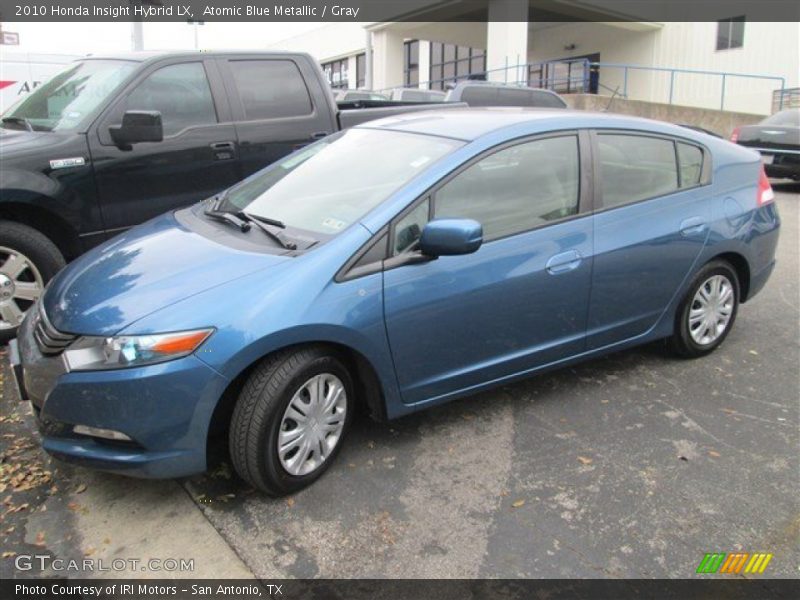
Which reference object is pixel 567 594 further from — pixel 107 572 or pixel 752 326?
pixel 752 326

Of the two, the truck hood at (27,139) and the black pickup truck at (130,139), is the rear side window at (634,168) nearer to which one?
the black pickup truck at (130,139)

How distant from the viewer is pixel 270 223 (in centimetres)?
340

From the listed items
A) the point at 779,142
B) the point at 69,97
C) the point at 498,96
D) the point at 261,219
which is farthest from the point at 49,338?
the point at 779,142

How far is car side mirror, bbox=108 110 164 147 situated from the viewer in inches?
186

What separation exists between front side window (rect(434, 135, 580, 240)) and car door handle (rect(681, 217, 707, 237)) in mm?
825

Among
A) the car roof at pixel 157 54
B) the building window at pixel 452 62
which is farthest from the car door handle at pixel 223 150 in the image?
the building window at pixel 452 62

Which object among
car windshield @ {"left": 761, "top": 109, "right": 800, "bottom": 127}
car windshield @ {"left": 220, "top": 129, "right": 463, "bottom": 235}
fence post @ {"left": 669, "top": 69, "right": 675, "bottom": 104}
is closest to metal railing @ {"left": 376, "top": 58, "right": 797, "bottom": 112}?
fence post @ {"left": 669, "top": 69, "right": 675, "bottom": 104}

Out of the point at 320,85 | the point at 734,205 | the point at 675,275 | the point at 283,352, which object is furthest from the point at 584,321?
the point at 320,85

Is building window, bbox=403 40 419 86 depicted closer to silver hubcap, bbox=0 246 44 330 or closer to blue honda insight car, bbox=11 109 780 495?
silver hubcap, bbox=0 246 44 330

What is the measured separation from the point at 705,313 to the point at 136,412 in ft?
11.5

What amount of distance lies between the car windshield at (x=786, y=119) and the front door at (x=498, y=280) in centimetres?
982

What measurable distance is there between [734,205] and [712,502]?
2160mm

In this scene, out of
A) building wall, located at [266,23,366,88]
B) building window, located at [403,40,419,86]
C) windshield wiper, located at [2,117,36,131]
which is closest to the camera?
windshield wiper, located at [2,117,36,131]

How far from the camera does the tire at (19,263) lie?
4.48 m
